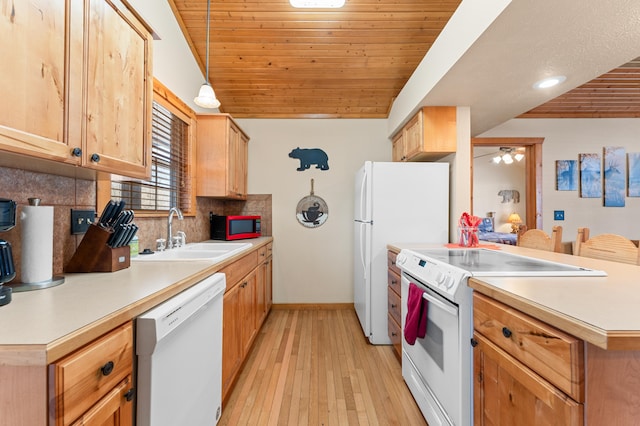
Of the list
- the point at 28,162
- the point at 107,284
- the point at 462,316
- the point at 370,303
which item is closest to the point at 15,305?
the point at 107,284

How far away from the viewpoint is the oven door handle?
4.41ft

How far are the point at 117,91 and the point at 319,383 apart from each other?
2.13 meters

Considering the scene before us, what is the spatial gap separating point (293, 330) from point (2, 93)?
276 cm

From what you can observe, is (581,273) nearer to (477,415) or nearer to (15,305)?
(477,415)

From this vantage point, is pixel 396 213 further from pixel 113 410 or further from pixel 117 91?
pixel 113 410

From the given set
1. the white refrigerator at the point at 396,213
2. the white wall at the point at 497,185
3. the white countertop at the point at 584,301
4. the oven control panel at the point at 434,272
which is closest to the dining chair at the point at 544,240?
the white refrigerator at the point at 396,213

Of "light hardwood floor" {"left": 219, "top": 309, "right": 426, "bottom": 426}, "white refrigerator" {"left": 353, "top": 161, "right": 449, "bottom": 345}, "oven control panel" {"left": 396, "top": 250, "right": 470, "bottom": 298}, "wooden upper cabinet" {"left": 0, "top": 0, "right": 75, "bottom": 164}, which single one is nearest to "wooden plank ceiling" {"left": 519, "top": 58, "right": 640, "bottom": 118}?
"white refrigerator" {"left": 353, "top": 161, "right": 449, "bottom": 345}

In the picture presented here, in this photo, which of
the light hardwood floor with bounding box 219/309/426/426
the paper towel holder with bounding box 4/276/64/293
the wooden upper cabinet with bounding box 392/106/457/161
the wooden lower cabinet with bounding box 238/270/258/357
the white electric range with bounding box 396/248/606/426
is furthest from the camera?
the wooden upper cabinet with bounding box 392/106/457/161

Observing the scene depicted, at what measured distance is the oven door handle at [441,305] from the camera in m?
1.34

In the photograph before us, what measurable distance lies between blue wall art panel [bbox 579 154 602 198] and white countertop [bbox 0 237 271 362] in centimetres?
489

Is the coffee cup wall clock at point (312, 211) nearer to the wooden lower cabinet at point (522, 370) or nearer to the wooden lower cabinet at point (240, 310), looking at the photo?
the wooden lower cabinet at point (240, 310)

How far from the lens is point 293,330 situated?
299cm

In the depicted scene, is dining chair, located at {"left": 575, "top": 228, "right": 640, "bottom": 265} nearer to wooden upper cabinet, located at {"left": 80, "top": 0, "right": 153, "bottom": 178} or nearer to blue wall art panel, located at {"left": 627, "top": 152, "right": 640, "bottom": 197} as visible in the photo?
wooden upper cabinet, located at {"left": 80, "top": 0, "right": 153, "bottom": 178}

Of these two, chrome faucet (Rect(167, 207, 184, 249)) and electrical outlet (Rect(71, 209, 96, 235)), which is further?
chrome faucet (Rect(167, 207, 184, 249))
